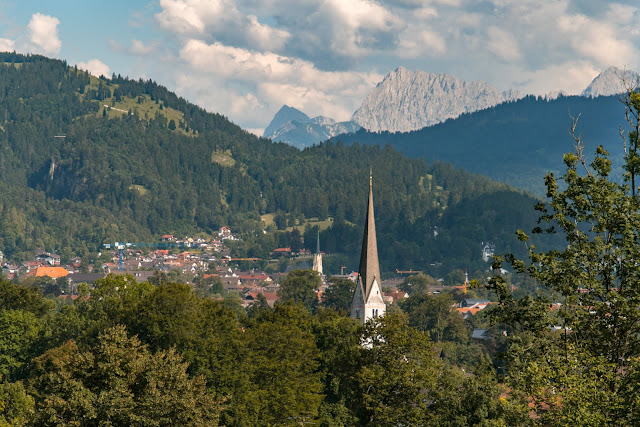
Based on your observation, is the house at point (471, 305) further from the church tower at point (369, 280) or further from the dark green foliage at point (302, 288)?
the church tower at point (369, 280)

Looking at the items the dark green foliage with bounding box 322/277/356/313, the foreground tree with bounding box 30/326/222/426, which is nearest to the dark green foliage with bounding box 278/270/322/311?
the dark green foliage with bounding box 322/277/356/313

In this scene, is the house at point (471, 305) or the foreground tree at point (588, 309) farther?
the house at point (471, 305)

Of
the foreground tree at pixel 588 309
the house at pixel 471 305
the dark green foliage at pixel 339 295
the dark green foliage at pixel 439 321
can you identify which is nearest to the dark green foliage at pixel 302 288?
the dark green foliage at pixel 339 295

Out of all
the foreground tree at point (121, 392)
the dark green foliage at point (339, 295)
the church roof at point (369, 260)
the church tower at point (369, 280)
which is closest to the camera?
the foreground tree at point (121, 392)

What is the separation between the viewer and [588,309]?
2628 centimetres

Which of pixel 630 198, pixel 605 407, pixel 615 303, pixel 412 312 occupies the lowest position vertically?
pixel 412 312

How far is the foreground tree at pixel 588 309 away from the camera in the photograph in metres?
Result: 24.6

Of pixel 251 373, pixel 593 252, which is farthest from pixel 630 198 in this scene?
pixel 251 373

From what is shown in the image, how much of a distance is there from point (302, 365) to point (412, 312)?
7076 cm

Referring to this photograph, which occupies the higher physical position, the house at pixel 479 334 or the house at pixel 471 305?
the house at pixel 479 334

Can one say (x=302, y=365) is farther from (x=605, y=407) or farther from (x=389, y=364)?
(x=605, y=407)

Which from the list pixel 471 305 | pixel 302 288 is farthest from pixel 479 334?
pixel 471 305

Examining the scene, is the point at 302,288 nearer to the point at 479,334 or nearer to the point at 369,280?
the point at 479,334

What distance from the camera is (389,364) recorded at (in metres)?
48.9
